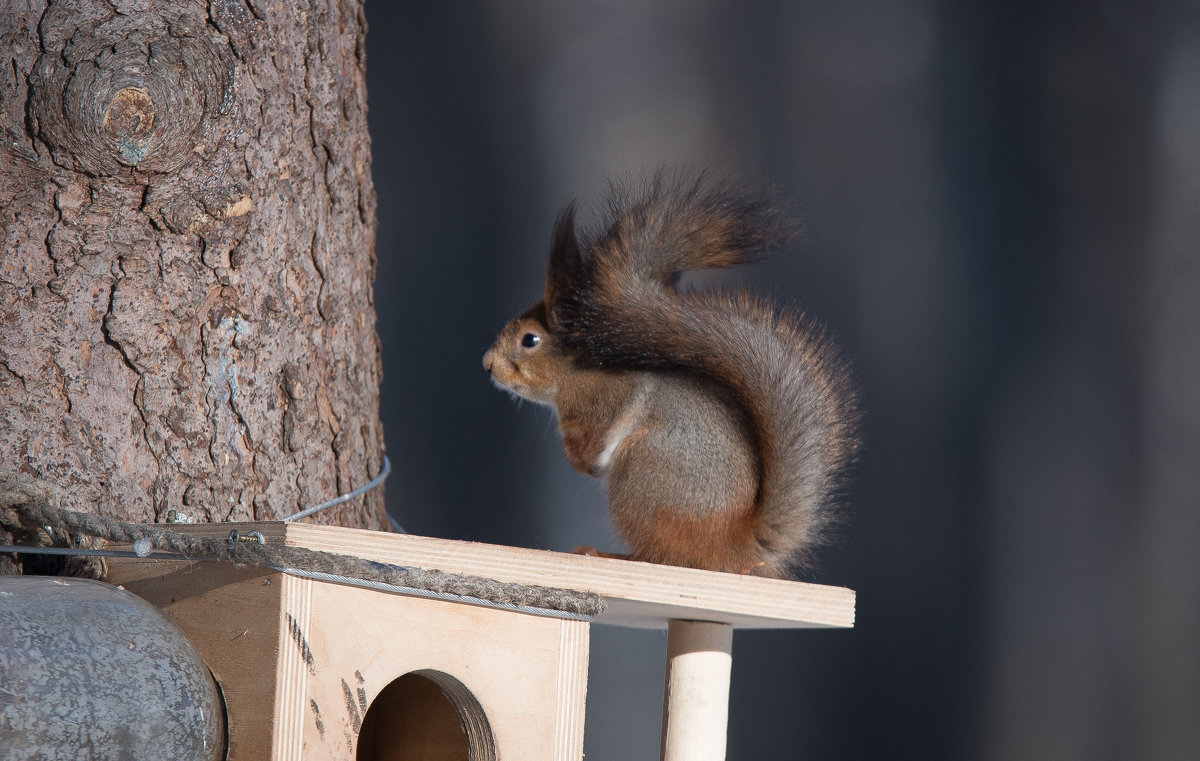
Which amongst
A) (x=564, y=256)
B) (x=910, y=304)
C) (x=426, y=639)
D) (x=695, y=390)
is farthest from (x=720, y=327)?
(x=910, y=304)

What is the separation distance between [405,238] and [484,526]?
0.58 metres

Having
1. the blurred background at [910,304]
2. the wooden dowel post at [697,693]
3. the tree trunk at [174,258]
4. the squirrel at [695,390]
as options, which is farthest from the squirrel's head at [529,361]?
the blurred background at [910,304]

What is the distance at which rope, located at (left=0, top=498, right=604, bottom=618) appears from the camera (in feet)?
2.23

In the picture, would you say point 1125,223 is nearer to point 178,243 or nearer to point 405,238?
point 405,238

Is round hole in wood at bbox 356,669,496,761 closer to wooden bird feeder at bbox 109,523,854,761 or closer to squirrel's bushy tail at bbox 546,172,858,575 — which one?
wooden bird feeder at bbox 109,523,854,761

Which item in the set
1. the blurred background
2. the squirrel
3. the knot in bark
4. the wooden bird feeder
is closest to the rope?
the wooden bird feeder

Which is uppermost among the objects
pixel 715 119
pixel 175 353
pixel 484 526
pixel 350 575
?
pixel 715 119

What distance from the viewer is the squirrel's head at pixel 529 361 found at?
1.13 m

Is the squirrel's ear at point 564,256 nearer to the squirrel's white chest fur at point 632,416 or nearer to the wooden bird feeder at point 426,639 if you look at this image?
the squirrel's white chest fur at point 632,416

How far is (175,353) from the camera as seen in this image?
1.02 meters

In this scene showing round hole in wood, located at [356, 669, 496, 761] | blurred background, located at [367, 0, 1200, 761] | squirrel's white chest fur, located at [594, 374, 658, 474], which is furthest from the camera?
blurred background, located at [367, 0, 1200, 761]

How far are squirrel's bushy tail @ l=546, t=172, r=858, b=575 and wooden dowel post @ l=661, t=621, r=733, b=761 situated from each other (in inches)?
4.1

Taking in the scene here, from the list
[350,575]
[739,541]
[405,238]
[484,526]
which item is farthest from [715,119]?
[350,575]

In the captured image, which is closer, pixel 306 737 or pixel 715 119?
pixel 306 737
